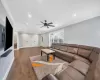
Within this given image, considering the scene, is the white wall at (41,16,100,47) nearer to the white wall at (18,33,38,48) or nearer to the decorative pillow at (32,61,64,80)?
the decorative pillow at (32,61,64,80)

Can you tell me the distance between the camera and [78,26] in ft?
16.9

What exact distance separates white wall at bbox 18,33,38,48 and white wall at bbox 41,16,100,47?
649 cm

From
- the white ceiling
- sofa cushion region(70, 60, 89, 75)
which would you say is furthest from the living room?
sofa cushion region(70, 60, 89, 75)

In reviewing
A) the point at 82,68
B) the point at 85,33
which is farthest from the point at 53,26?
the point at 82,68

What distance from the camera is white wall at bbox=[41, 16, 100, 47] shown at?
4121mm

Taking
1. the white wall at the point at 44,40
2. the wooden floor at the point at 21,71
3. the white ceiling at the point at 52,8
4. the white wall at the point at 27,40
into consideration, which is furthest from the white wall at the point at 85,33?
the white wall at the point at 27,40

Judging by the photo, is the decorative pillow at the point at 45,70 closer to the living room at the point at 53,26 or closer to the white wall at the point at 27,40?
the living room at the point at 53,26

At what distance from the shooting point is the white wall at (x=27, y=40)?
30.7 feet

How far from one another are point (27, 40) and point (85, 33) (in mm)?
8233

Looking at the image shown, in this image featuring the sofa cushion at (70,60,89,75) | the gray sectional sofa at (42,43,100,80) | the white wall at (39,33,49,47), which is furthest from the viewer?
the white wall at (39,33,49,47)

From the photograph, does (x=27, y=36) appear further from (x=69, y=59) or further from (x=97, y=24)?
(x=97, y=24)

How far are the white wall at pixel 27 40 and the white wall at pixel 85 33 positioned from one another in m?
6.49

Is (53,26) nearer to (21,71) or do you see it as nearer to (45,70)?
(45,70)

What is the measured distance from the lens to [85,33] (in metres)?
4.66
